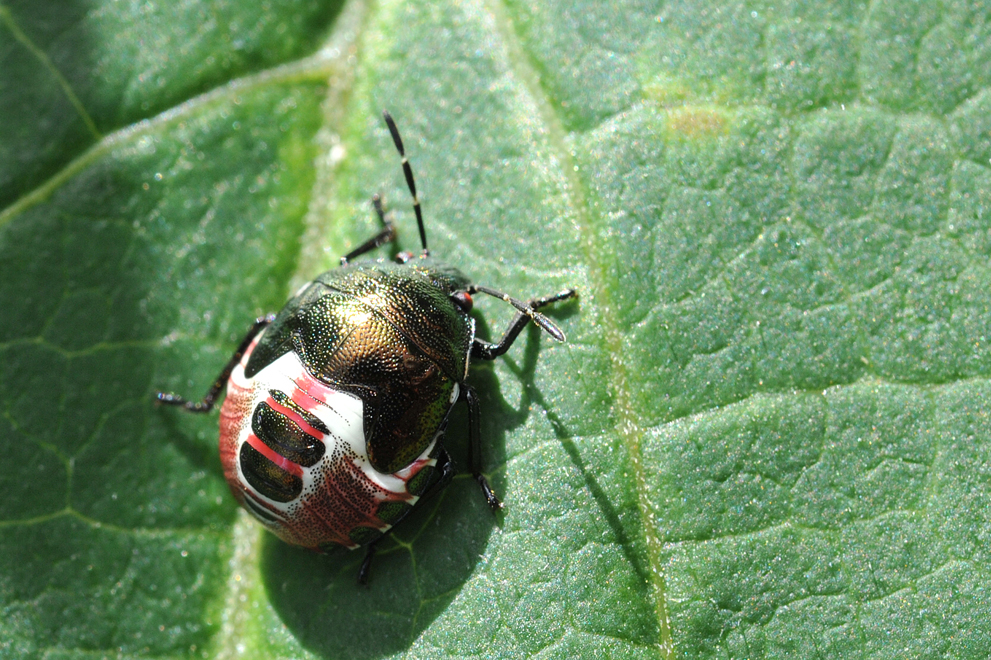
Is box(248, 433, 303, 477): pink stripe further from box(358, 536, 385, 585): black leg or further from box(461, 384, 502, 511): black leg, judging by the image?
box(461, 384, 502, 511): black leg

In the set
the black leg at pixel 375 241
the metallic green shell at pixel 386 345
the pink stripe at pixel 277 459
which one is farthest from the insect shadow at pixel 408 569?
the black leg at pixel 375 241

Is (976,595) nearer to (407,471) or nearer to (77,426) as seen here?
(407,471)

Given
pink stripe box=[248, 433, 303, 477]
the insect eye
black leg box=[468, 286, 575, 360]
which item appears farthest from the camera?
the insect eye

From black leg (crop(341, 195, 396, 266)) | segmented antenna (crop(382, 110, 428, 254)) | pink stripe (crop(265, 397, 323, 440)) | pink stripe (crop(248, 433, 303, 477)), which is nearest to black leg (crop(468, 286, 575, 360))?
segmented antenna (crop(382, 110, 428, 254))

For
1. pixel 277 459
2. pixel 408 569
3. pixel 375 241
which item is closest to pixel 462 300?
pixel 375 241

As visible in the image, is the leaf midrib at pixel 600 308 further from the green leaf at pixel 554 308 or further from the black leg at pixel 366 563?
the black leg at pixel 366 563

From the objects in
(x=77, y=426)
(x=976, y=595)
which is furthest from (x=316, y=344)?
(x=976, y=595)
